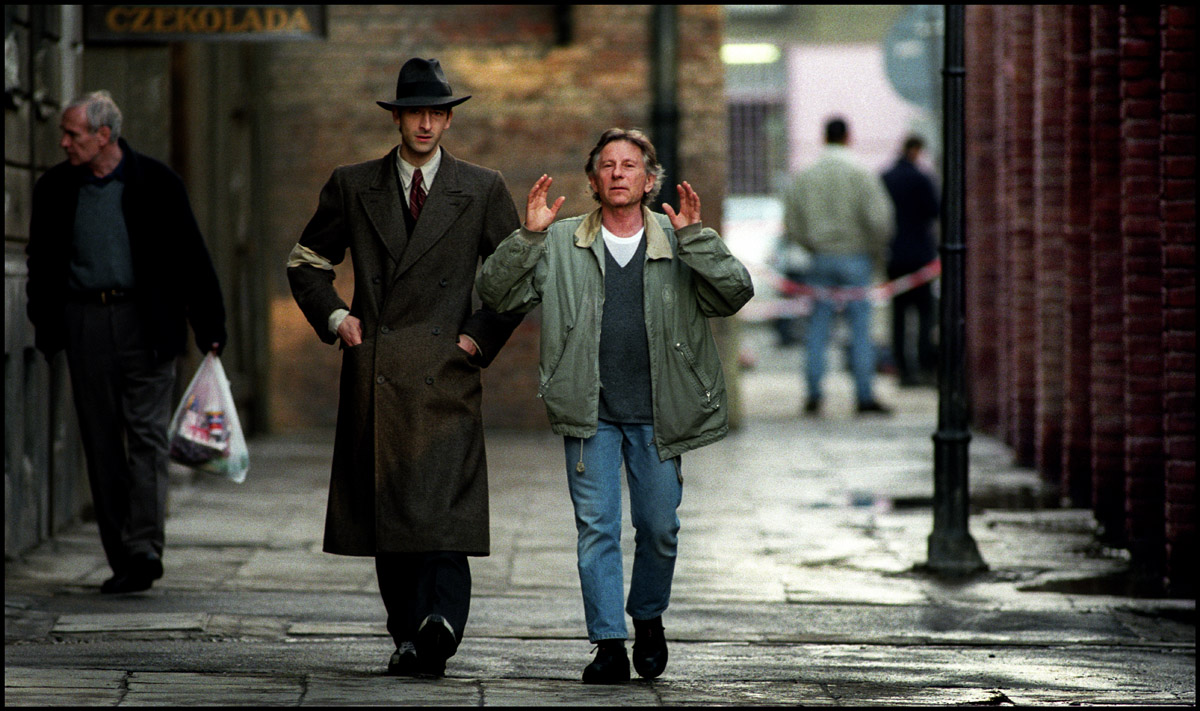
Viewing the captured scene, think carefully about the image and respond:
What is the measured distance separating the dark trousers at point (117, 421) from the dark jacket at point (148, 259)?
8 centimetres

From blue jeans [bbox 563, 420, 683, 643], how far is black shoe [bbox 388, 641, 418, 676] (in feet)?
1.89

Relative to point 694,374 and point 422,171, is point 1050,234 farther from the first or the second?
point 422,171

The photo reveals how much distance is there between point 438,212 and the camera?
644cm

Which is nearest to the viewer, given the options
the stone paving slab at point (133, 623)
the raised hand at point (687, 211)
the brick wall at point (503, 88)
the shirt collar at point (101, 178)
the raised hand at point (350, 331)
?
the raised hand at point (687, 211)

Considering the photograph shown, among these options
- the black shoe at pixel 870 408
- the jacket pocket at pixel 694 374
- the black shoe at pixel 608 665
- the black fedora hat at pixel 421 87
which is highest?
the black fedora hat at pixel 421 87

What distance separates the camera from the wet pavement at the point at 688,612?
6.20m

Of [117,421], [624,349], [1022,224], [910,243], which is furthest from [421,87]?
[910,243]

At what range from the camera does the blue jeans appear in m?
6.39

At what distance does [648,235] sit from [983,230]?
10208mm

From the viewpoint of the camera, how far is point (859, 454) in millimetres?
13961

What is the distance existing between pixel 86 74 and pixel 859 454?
6.02 metres

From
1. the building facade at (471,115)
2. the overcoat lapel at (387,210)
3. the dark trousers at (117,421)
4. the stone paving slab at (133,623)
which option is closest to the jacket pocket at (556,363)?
the overcoat lapel at (387,210)

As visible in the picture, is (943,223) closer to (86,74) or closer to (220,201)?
(86,74)

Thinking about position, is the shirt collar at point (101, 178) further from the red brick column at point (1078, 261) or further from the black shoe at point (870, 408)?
the black shoe at point (870, 408)
